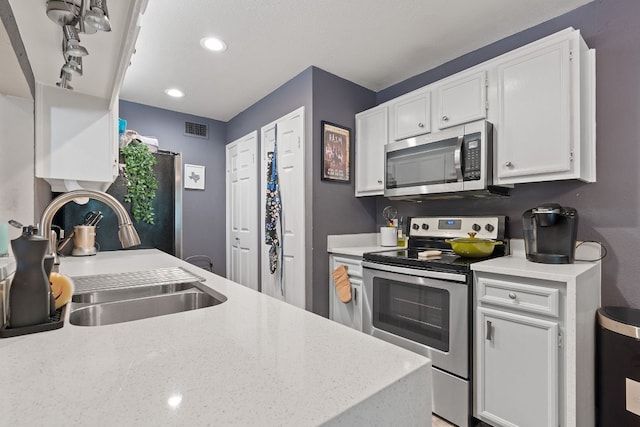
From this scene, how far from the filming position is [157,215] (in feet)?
10.3

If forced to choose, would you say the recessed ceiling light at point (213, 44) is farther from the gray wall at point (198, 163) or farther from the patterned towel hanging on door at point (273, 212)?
the gray wall at point (198, 163)

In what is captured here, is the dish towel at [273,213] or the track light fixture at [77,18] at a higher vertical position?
the track light fixture at [77,18]

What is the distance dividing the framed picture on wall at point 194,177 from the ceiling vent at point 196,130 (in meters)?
Result: 0.41

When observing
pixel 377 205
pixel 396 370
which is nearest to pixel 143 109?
pixel 377 205

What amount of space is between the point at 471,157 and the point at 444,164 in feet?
0.62

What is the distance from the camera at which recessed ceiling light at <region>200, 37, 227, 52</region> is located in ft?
7.54

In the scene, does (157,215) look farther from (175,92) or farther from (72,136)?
(72,136)

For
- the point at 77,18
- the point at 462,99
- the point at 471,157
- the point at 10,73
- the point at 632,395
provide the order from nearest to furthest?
the point at 77,18
the point at 10,73
the point at 632,395
the point at 471,157
the point at 462,99

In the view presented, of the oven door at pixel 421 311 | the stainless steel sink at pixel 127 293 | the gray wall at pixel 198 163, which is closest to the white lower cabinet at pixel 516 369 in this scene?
the oven door at pixel 421 311

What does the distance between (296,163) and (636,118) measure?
2243 mm

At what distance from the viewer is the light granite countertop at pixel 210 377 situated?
411 mm

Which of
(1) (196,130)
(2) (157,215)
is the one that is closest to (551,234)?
(2) (157,215)

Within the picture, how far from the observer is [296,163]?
282cm

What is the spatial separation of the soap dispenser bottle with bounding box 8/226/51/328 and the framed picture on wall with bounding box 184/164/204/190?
10.8ft
